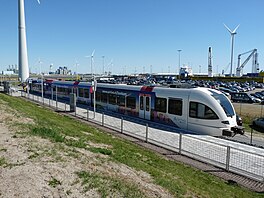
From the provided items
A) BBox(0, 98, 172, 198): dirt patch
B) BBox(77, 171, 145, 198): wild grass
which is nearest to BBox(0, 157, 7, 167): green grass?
BBox(0, 98, 172, 198): dirt patch

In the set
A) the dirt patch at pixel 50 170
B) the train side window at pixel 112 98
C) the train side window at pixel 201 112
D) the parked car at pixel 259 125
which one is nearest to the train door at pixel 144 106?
the train side window at pixel 112 98

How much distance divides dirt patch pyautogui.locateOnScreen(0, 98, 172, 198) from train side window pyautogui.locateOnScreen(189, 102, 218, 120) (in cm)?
899

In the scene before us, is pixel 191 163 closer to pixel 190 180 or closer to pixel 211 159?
pixel 211 159

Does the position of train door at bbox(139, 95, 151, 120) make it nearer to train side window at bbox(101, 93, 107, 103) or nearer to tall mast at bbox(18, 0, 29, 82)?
train side window at bbox(101, 93, 107, 103)

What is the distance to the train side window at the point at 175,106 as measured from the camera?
17.4 meters

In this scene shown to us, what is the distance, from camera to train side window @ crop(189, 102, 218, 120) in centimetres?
1555

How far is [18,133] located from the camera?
32.2ft

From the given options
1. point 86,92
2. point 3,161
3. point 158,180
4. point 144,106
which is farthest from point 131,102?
point 3,161

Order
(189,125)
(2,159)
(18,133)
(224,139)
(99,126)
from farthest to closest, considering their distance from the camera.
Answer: (99,126), (189,125), (224,139), (18,133), (2,159)

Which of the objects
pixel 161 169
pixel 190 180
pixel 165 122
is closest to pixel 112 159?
pixel 161 169

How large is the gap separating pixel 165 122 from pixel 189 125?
7.85 ft

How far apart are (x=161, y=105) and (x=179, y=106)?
6.42ft

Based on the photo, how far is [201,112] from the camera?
16.0 metres

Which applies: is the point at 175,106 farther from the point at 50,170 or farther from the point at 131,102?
the point at 50,170
